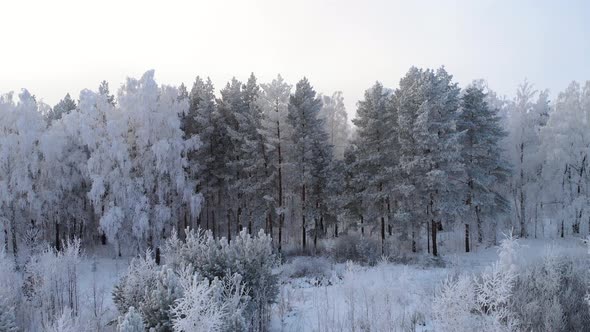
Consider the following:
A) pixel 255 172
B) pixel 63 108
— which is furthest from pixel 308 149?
pixel 63 108

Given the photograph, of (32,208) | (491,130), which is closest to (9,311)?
(32,208)

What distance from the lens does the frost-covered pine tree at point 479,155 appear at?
96.9 feet

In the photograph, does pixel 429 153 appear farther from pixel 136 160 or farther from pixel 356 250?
pixel 136 160

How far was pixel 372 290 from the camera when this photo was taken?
1215cm

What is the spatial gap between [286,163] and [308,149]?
1773 millimetres

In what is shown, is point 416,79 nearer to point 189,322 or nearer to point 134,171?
point 134,171

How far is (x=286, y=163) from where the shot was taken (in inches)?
1160

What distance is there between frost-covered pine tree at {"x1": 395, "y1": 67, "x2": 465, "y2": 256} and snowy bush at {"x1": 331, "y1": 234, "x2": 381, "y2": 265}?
3.14m

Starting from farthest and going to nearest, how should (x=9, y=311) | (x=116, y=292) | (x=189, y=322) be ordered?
(x=116, y=292) → (x=9, y=311) → (x=189, y=322)

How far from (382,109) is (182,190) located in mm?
14301

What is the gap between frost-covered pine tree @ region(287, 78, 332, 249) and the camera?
29.7 metres

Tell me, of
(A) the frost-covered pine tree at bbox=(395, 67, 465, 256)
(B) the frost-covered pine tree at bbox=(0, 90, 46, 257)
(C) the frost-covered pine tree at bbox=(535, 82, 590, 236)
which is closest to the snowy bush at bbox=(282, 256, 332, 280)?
(A) the frost-covered pine tree at bbox=(395, 67, 465, 256)

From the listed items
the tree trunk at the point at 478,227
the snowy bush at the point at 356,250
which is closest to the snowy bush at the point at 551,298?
the snowy bush at the point at 356,250

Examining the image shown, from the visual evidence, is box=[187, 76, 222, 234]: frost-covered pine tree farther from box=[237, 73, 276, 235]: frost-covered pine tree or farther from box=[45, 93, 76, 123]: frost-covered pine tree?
box=[45, 93, 76, 123]: frost-covered pine tree
